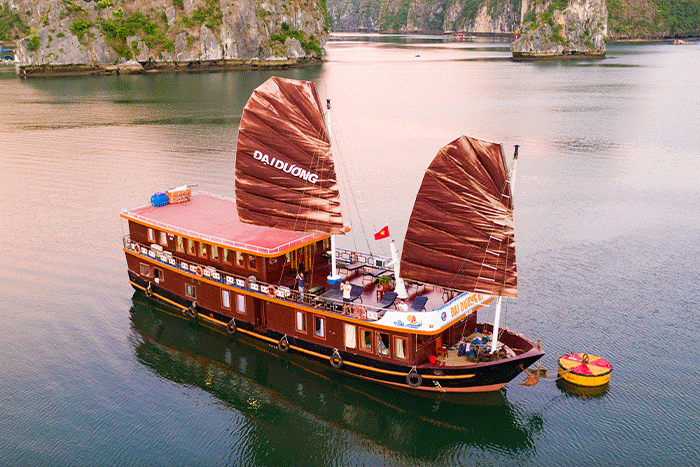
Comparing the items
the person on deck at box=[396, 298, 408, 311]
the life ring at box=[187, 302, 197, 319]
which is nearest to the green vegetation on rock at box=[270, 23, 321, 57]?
the life ring at box=[187, 302, 197, 319]

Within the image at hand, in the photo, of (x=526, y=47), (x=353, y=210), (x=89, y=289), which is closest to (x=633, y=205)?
(x=353, y=210)

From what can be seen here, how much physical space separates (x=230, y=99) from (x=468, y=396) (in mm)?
83757

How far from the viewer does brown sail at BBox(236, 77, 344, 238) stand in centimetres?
2553

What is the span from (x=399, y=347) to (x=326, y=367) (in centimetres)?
378

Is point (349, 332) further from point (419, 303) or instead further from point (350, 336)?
point (419, 303)

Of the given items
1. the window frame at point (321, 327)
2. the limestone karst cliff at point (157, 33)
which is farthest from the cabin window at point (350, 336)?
the limestone karst cliff at point (157, 33)

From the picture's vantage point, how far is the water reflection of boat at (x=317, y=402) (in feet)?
70.6

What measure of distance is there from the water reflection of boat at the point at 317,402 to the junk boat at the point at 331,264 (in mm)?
669

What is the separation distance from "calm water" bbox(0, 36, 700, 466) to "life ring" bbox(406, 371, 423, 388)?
865 millimetres

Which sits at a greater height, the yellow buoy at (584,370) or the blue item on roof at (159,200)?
the blue item on roof at (159,200)

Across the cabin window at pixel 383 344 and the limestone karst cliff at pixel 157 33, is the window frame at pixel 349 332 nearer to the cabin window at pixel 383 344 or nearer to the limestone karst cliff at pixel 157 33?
the cabin window at pixel 383 344

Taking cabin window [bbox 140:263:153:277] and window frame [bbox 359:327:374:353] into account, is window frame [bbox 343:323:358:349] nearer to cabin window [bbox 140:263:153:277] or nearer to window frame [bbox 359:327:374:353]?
window frame [bbox 359:327:374:353]

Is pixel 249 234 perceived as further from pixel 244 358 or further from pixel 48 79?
pixel 48 79

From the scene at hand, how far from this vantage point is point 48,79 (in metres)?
135
